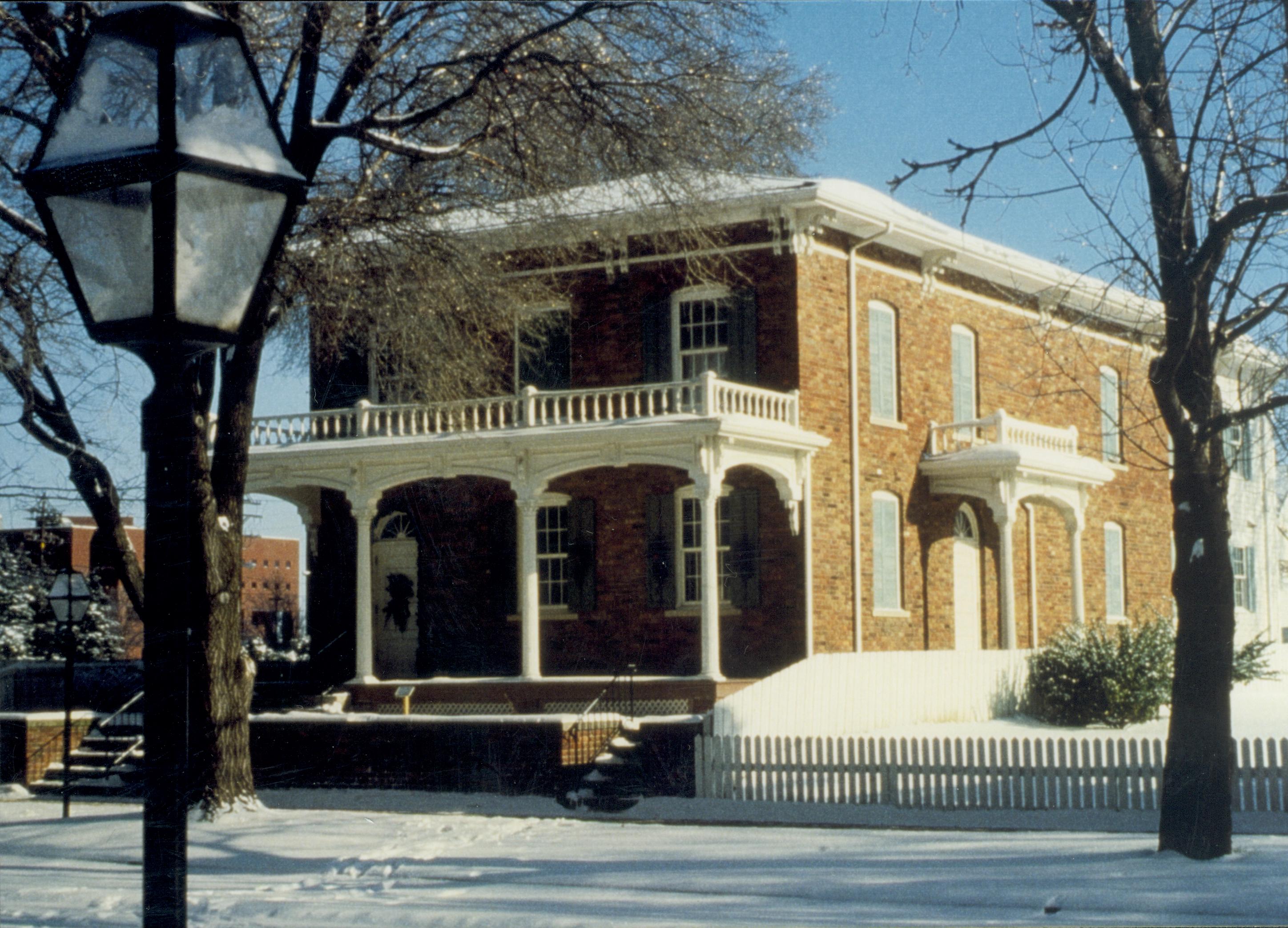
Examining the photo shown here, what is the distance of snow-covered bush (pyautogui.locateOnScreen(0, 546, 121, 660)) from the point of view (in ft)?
113

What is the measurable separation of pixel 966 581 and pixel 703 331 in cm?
703

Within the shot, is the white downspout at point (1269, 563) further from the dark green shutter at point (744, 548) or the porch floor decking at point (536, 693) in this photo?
the porch floor decking at point (536, 693)

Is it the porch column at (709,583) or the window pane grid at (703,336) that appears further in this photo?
the window pane grid at (703,336)

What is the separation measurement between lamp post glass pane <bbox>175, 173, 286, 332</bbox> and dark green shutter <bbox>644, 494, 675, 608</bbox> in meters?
20.9

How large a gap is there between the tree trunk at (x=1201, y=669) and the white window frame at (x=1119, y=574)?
830 inches

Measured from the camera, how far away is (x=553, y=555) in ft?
86.0

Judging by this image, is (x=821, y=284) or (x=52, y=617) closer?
(x=821, y=284)

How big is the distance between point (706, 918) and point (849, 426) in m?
16.4

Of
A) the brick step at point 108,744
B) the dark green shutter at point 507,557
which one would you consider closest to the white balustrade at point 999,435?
the dark green shutter at point 507,557

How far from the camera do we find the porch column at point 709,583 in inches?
870

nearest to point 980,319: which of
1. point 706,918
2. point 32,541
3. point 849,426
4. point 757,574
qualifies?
point 849,426

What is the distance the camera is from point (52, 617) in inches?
1412

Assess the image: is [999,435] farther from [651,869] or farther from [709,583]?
[651,869]

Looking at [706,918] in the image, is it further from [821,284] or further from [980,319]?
[980,319]
